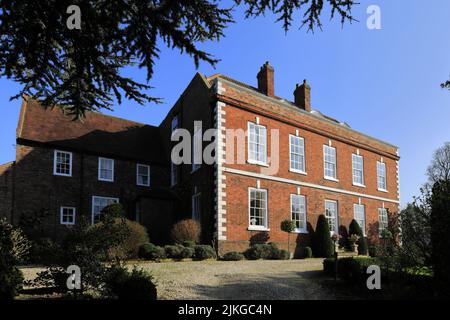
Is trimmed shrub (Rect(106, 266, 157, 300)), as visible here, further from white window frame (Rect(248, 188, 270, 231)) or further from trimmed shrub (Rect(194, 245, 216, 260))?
white window frame (Rect(248, 188, 270, 231))

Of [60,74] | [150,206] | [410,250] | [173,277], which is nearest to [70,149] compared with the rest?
[150,206]

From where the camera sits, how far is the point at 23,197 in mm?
21562

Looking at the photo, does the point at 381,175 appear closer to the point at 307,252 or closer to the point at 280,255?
the point at 307,252

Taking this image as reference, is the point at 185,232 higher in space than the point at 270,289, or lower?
higher

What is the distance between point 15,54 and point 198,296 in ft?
21.4

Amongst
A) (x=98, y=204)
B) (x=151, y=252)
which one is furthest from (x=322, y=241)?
(x=98, y=204)

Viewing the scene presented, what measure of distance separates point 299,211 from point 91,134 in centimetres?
1433

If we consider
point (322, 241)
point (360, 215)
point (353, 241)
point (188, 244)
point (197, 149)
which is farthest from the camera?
point (360, 215)

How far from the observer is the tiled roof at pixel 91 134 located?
2344cm

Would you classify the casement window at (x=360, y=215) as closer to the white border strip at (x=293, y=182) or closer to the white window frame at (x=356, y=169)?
the white border strip at (x=293, y=182)

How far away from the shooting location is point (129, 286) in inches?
315

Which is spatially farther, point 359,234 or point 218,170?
point 359,234

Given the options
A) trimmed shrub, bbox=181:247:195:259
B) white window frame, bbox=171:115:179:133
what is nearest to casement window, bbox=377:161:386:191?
white window frame, bbox=171:115:179:133

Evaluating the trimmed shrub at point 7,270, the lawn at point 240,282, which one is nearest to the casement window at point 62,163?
the lawn at point 240,282
